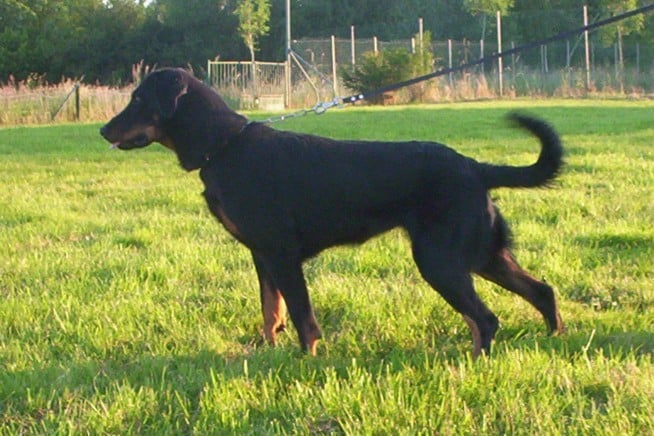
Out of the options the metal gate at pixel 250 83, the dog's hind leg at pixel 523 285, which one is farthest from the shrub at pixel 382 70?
the dog's hind leg at pixel 523 285

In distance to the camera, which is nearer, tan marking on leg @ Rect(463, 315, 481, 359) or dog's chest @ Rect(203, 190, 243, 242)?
tan marking on leg @ Rect(463, 315, 481, 359)

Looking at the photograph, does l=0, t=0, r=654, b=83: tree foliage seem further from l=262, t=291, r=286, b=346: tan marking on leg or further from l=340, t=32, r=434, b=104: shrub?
l=262, t=291, r=286, b=346: tan marking on leg

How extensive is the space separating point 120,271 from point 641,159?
6932mm

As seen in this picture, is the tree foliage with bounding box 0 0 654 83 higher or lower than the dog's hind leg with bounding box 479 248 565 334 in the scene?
higher

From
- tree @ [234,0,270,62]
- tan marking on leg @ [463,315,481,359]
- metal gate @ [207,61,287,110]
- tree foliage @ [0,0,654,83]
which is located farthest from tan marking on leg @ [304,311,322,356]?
tree foliage @ [0,0,654,83]

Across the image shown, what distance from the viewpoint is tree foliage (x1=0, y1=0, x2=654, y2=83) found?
159 ft

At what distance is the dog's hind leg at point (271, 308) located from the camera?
3.80 metres

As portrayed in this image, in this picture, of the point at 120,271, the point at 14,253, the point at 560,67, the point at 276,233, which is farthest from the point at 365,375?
the point at 560,67

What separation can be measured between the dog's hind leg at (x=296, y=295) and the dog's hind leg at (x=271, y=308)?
0.18 meters

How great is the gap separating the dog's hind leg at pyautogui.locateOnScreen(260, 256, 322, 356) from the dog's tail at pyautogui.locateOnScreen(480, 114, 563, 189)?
3.18ft

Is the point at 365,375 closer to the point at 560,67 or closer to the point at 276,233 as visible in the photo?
the point at 276,233

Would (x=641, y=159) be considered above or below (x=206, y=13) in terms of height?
below

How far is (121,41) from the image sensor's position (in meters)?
50.6

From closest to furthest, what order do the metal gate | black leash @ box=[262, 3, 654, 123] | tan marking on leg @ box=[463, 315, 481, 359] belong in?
1. tan marking on leg @ box=[463, 315, 481, 359]
2. black leash @ box=[262, 3, 654, 123]
3. the metal gate
